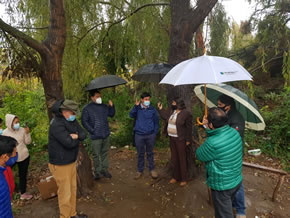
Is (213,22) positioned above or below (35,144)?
above

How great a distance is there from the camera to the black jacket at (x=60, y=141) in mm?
2500

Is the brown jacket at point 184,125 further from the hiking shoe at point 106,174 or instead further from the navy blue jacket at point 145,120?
the hiking shoe at point 106,174

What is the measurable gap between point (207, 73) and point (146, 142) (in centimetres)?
213

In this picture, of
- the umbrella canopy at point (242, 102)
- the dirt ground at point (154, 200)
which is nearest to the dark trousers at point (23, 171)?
the dirt ground at point (154, 200)

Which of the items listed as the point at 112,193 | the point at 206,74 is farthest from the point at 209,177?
the point at 112,193

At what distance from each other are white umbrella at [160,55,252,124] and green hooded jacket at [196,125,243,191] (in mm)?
534

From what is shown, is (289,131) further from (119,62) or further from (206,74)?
(119,62)

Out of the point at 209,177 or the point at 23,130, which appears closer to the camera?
the point at 209,177

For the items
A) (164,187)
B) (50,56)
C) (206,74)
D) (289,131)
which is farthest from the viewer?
(289,131)

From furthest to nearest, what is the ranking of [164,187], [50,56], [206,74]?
[164,187], [50,56], [206,74]

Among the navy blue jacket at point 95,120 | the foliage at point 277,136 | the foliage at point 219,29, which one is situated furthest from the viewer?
the foliage at point 219,29

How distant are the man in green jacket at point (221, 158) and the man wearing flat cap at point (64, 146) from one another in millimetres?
1588

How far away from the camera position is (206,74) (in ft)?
7.50

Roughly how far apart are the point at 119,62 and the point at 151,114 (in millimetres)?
2892
